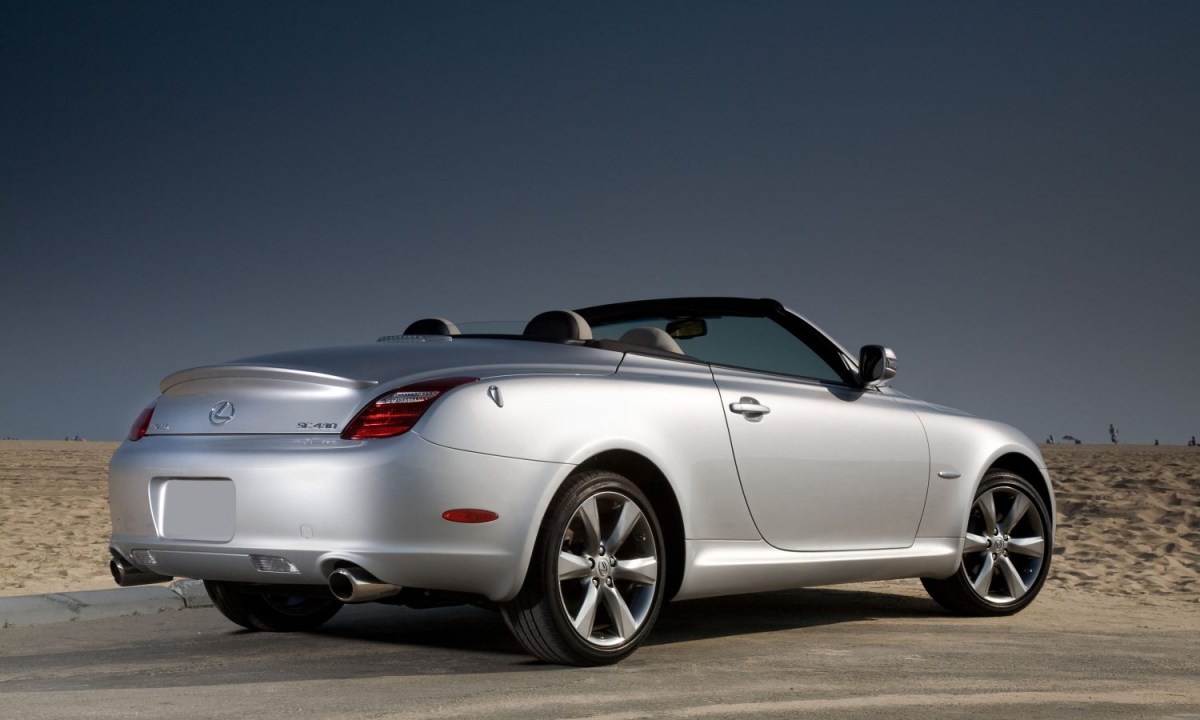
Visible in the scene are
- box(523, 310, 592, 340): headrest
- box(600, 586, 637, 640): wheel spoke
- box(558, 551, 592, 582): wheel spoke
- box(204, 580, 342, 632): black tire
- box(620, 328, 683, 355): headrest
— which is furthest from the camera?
box(204, 580, 342, 632): black tire

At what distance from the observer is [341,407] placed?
4363 mm

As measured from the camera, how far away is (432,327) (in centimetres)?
544

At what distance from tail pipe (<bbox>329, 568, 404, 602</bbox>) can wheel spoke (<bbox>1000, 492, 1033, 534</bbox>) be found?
12.1 feet

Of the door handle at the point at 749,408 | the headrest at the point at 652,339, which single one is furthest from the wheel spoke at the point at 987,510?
the headrest at the point at 652,339

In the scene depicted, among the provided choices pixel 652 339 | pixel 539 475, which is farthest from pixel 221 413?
pixel 652 339

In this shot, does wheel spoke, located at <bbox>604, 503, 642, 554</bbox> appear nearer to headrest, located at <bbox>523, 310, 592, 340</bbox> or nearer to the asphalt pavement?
the asphalt pavement

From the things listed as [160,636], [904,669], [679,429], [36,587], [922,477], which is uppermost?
[679,429]

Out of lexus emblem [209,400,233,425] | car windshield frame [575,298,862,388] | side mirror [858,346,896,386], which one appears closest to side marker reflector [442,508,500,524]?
lexus emblem [209,400,233,425]

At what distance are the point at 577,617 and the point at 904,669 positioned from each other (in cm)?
124

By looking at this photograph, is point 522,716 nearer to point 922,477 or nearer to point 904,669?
point 904,669

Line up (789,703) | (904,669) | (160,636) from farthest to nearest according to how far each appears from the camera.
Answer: (160,636), (904,669), (789,703)

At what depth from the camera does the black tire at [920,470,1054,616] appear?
655 cm

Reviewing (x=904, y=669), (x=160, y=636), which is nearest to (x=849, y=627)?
(x=904, y=669)

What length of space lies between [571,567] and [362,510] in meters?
0.80
